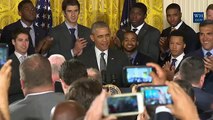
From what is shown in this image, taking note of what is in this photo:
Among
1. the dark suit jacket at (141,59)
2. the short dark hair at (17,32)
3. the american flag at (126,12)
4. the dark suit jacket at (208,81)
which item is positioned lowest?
the dark suit jacket at (208,81)

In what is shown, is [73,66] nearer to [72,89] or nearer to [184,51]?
[72,89]

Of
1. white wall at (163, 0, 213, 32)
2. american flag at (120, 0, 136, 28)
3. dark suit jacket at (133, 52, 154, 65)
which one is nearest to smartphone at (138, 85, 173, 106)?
dark suit jacket at (133, 52, 154, 65)

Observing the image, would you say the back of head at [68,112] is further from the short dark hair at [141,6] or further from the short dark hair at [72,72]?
the short dark hair at [141,6]

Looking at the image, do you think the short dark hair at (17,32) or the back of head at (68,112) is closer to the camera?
the back of head at (68,112)

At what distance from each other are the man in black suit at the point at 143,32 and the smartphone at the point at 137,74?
15.4 feet

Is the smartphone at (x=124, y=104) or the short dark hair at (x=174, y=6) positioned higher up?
the short dark hair at (x=174, y=6)

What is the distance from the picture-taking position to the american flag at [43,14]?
8844mm

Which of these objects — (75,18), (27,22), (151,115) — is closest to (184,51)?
(75,18)

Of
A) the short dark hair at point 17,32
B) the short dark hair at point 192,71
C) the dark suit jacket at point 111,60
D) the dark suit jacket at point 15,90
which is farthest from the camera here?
the short dark hair at point 17,32

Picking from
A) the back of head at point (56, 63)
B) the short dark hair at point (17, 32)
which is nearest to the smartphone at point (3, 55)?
the back of head at point (56, 63)

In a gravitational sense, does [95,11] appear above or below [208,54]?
above

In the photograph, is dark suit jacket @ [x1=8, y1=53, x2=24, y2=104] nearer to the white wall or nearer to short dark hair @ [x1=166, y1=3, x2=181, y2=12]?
short dark hair @ [x1=166, y1=3, x2=181, y2=12]

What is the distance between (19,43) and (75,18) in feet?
3.52

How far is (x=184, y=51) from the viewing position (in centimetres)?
831
